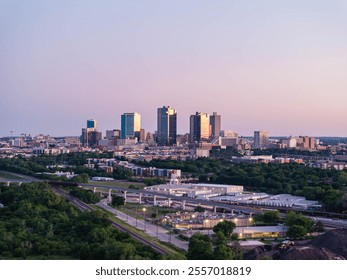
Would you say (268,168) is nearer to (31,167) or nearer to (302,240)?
(31,167)

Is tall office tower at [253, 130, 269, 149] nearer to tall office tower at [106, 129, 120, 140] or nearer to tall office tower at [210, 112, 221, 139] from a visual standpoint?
tall office tower at [210, 112, 221, 139]

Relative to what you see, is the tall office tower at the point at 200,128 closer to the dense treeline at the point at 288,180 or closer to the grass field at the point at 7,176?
the dense treeline at the point at 288,180

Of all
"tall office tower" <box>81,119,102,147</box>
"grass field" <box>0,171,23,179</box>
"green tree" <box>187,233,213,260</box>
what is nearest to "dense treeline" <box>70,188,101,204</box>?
"green tree" <box>187,233,213,260</box>

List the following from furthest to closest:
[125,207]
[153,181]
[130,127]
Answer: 1. [130,127]
2. [153,181]
3. [125,207]

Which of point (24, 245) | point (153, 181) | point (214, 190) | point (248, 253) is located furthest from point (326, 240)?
point (153, 181)

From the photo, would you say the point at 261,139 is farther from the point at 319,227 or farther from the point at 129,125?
the point at 319,227

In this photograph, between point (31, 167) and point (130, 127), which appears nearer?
point (31, 167)
